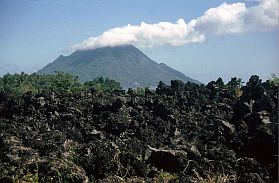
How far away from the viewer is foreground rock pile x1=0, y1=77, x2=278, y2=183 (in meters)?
8.31

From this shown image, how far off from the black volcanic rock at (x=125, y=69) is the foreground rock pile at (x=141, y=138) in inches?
2578

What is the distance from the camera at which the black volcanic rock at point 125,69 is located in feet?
290

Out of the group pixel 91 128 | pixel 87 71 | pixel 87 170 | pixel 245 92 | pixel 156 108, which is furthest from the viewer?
pixel 87 71

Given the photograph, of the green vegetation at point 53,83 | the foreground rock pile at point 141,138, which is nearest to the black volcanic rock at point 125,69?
the green vegetation at point 53,83

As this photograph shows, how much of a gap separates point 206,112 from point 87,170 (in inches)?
197

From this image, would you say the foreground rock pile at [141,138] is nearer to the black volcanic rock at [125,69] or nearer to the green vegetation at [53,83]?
the green vegetation at [53,83]

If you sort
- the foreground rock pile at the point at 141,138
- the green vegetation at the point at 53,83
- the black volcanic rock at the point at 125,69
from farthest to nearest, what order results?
1. the black volcanic rock at the point at 125,69
2. the green vegetation at the point at 53,83
3. the foreground rock pile at the point at 141,138

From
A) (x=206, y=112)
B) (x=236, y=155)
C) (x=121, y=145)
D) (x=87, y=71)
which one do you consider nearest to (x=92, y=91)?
(x=206, y=112)

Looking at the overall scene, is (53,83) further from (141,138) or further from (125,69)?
(125,69)

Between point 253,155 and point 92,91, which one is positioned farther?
point 92,91

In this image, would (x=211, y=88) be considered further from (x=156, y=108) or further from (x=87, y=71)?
(x=87, y=71)

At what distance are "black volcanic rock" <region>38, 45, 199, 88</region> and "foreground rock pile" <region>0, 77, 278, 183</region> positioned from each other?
215 ft

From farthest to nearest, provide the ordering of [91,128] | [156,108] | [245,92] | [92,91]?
[92,91], [245,92], [156,108], [91,128]

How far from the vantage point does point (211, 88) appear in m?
15.0
